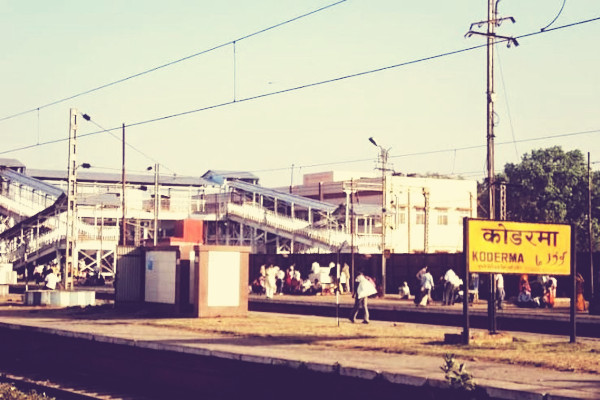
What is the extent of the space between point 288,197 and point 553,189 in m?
32.6

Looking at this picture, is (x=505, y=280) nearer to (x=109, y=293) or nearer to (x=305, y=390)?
(x=109, y=293)

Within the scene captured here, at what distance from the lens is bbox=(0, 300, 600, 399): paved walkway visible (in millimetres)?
12805

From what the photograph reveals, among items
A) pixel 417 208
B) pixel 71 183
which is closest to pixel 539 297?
pixel 71 183

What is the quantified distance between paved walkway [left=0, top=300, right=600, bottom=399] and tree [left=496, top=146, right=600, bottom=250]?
76.3 m

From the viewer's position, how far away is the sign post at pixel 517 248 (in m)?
20.0

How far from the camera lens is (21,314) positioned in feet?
103

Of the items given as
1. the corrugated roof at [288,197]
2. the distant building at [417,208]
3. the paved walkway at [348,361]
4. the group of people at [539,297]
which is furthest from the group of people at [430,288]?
the distant building at [417,208]

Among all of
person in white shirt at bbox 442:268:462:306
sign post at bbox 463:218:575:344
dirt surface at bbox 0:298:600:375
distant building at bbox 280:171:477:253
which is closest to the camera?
dirt surface at bbox 0:298:600:375

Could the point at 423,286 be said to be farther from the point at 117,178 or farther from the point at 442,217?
the point at 117,178

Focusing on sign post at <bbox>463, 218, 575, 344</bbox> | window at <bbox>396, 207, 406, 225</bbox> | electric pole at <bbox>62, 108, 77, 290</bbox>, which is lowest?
sign post at <bbox>463, 218, 575, 344</bbox>

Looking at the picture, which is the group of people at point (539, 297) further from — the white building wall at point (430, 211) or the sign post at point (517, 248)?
the white building wall at point (430, 211)

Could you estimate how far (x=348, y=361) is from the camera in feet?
53.5

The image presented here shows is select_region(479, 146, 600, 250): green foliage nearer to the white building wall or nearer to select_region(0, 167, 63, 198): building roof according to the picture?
the white building wall

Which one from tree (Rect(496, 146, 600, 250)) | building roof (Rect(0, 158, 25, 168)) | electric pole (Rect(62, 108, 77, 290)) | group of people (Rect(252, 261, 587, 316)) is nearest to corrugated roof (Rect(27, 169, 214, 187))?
building roof (Rect(0, 158, 25, 168))
